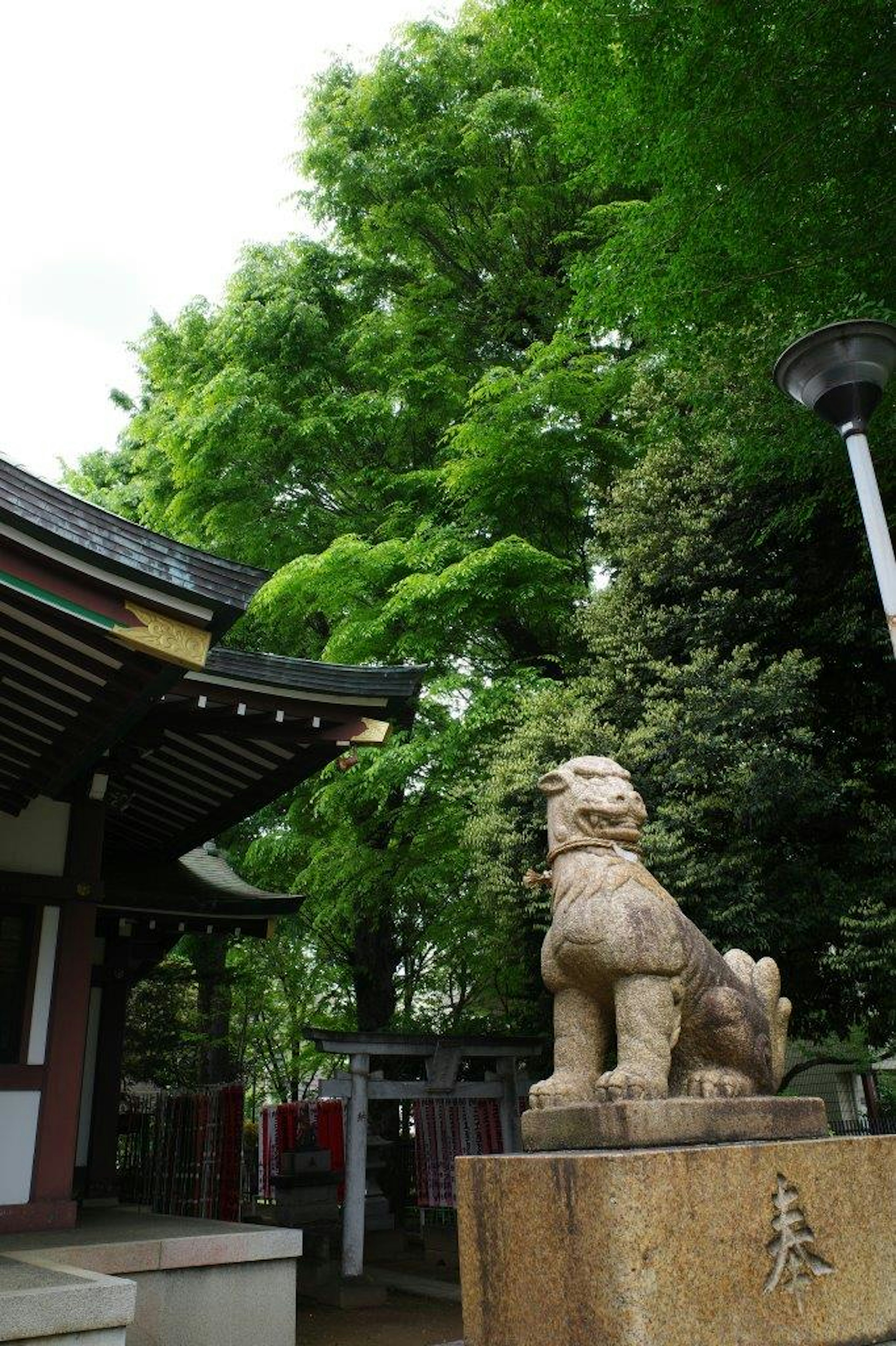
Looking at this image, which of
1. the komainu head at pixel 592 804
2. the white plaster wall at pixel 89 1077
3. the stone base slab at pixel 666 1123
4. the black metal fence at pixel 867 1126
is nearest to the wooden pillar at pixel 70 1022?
the white plaster wall at pixel 89 1077

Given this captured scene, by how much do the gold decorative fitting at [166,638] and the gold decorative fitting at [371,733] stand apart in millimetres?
2203

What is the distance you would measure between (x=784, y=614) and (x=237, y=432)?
7789 millimetres

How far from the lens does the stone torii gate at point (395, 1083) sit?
1023 cm

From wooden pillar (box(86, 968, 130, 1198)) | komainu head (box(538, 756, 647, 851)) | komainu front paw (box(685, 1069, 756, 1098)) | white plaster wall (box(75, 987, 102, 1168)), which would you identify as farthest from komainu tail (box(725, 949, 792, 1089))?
wooden pillar (box(86, 968, 130, 1198))

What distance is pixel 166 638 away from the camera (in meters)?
5.46

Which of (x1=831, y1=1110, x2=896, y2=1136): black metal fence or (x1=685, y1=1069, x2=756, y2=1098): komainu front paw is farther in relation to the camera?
(x1=831, y1=1110, x2=896, y2=1136): black metal fence

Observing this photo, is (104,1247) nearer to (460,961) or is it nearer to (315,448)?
(460,961)

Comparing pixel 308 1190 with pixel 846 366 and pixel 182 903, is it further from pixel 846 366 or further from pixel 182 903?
pixel 846 366

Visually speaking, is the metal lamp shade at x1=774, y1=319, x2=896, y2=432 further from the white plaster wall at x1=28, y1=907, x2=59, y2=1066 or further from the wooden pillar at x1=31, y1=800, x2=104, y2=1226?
the white plaster wall at x1=28, y1=907, x2=59, y2=1066

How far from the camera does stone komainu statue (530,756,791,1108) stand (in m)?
4.11

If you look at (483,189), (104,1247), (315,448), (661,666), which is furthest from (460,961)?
(483,189)

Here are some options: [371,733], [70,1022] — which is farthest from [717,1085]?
[70,1022]

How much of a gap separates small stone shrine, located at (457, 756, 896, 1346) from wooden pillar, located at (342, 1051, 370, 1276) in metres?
6.67

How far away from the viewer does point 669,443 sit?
37.5 feet
